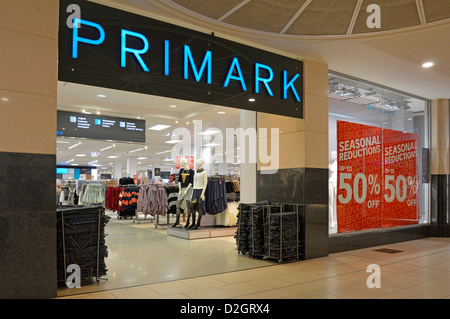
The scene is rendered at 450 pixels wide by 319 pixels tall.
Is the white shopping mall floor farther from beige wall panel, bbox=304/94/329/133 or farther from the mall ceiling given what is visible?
the mall ceiling

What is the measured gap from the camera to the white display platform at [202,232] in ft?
26.6

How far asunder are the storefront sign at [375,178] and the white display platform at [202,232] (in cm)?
289

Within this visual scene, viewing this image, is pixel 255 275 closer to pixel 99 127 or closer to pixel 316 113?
pixel 316 113

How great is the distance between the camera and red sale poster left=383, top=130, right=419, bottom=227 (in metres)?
7.82

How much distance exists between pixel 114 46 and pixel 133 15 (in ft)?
1.69

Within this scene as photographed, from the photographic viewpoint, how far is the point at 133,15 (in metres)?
4.34

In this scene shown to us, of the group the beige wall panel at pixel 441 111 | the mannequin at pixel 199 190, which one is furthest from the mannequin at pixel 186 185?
the beige wall panel at pixel 441 111

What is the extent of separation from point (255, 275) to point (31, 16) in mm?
3926

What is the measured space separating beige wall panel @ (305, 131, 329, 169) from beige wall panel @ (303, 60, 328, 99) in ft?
2.37

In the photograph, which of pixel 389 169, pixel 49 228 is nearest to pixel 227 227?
pixel 389 169

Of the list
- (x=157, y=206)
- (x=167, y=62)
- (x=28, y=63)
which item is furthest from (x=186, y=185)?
(x=28, y=63)

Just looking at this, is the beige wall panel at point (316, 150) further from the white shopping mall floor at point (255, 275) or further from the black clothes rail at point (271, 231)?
the white shopping mall floor at point (255, 275)

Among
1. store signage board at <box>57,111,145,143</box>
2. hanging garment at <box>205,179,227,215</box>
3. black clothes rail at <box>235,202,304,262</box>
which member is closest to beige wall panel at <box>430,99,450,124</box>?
black clothes rail at <box>235,202,304,262</box>

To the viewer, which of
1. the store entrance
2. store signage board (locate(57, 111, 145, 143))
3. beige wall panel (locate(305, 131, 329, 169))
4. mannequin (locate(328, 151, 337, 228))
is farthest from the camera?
store signage board (locate(57, 111, 145, 143))
